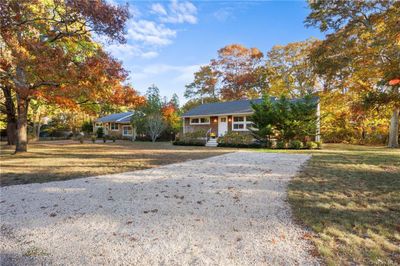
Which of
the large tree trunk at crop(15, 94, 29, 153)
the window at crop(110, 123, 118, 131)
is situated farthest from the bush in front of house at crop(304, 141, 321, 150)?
the window at crop(110, 123, 118, 131)

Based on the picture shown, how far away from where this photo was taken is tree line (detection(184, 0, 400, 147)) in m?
7.59

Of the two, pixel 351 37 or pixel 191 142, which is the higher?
pixel 351 37

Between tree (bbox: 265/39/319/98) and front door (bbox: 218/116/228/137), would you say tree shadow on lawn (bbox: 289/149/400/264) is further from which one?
tree (bbox: 265/39/319/98)

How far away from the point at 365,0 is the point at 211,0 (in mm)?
8469

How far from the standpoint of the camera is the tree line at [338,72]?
759 cm

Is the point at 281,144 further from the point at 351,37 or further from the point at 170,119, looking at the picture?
the point at 170,119

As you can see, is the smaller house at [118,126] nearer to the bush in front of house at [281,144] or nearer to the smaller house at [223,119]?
the smaller house at [223,119]

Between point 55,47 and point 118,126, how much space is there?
25.7 meters

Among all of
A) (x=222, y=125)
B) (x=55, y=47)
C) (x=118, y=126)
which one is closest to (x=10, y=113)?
(x=55, y=47)

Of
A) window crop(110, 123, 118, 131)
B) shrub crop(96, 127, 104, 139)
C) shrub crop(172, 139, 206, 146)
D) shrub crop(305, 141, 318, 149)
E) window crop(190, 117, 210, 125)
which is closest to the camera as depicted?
shrub crop(305, 141, 318, 149)

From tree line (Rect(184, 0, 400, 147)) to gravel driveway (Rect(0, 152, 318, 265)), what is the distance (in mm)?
4331

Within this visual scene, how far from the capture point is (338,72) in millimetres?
10906

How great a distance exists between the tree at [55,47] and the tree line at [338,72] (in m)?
7.97

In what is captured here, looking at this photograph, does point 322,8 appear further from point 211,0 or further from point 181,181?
point 181,181
